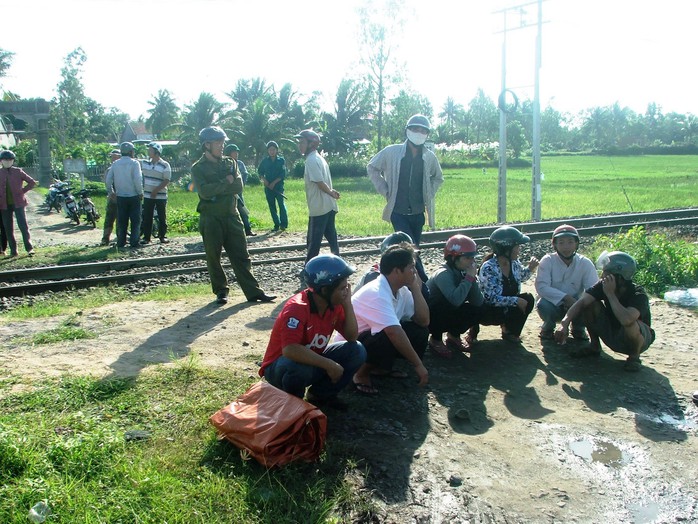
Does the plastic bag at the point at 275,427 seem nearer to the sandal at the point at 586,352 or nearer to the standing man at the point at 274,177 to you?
the sandal at the point at 586,352

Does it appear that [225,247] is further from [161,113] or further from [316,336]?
[161,113]

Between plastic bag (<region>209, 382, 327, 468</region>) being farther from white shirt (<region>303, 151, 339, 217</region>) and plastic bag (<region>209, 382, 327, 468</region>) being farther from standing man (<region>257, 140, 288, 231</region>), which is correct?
standing man (<region>257, 140, 288, 231</region>)

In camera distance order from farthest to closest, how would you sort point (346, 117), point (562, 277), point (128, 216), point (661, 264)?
point (346, 117)
point (128, 216)
point (661, 264)
point (562, 277)

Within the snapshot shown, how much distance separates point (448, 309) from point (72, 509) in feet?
10.9

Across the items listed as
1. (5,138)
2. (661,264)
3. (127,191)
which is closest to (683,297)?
(661,264)

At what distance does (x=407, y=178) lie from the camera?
7035 millimetres

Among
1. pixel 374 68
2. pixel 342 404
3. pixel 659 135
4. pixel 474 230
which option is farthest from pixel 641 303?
pixel 659 135

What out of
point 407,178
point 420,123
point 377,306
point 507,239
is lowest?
point 377,306

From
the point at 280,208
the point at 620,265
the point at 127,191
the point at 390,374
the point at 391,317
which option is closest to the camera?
the point at 391,317

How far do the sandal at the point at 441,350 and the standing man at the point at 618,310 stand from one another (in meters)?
1.04

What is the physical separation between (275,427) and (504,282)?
2.97 meters

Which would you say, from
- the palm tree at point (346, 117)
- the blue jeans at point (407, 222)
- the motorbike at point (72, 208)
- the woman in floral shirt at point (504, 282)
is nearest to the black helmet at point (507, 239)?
the woman in floral shirt at point (504, 282)

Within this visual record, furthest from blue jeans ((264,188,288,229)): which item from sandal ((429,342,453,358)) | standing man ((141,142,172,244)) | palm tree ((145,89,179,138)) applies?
palm tree ((145,89,179,138))

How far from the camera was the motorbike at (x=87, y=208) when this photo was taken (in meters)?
15.7
